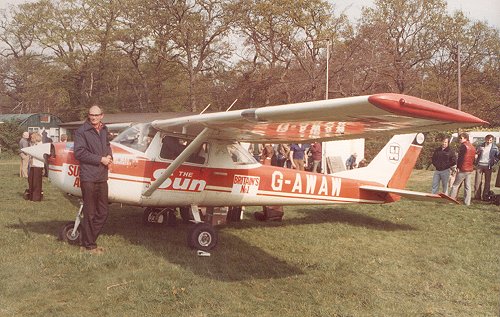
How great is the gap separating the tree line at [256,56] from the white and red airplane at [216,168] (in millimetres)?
26074

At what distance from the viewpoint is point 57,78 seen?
153ft

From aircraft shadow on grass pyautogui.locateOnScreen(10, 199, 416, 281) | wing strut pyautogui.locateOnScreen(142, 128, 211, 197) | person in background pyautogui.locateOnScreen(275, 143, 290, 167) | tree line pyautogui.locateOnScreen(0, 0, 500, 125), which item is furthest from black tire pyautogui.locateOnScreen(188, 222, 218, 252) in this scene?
tree line pyautogui.locateOnScreen(0, 0, 500, 125)

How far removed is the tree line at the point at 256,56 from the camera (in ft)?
123

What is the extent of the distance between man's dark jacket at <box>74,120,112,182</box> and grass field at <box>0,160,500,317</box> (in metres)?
1.10

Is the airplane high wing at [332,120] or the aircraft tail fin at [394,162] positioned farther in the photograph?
the aircraft tail fin at [394,162]

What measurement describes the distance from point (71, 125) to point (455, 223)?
37966 mm

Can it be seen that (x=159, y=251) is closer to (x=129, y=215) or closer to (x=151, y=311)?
(x=151, y=311)

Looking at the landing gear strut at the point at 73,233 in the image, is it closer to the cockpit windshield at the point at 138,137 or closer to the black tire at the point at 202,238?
the cockpit windshield at the point at 138,137

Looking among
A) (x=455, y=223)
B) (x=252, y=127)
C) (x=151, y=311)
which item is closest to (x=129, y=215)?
(x=252, y=127)

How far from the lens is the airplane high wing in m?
3.60

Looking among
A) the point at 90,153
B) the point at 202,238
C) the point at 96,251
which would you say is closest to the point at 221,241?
the point at 202,238

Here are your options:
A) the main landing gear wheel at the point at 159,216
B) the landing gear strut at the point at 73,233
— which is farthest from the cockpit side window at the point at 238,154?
the landing gear strut at the point at 73,233

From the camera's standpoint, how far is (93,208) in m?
6.25

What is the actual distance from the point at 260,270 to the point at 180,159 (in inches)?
77.1
